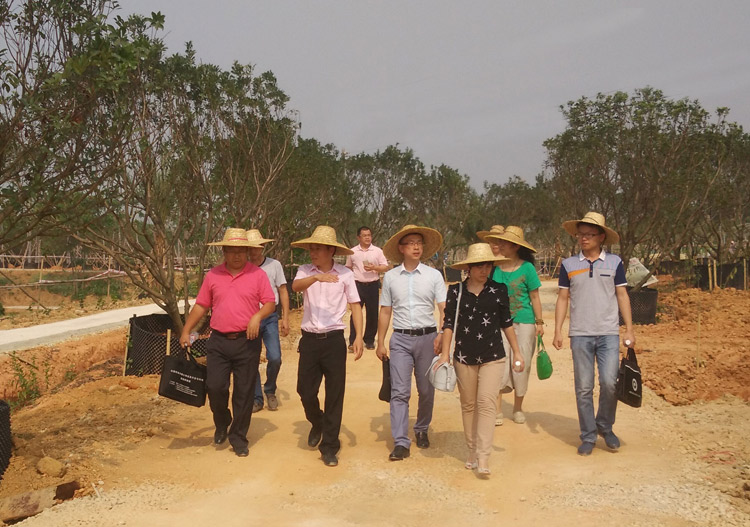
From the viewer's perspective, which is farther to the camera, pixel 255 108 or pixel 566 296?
pixel 255 108

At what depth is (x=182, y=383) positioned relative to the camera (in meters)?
5.84

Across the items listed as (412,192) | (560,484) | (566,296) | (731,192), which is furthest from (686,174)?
(412,192)

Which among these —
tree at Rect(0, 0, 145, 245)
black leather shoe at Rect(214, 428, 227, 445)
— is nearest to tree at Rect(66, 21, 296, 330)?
tree at Rect(0, 0, 145, 245)

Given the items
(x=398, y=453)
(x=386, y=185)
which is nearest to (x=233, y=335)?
(x=398, y=453)

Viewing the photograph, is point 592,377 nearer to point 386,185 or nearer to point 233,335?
point 233,335

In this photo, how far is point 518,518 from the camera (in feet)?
14.2

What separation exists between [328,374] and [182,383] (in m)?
Answer: 1.31

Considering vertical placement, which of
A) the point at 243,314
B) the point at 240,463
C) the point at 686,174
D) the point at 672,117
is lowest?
the point at 240,463

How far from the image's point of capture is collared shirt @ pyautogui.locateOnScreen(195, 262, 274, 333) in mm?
5664

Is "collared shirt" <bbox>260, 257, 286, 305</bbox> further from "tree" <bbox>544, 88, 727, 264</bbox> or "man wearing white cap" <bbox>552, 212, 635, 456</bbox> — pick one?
"tree" <bbox>544, 88, 727, 264</bbox>

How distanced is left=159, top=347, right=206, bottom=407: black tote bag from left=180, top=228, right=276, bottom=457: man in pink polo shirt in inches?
4.1

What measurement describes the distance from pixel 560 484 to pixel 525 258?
8.05 feet

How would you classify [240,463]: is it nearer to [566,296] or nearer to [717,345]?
[566,296]

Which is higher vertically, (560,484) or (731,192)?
(731,192)
